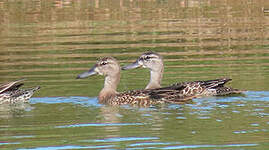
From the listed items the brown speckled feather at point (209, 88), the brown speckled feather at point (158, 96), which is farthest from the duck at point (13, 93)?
the brown speckled feather at point (209, 88)

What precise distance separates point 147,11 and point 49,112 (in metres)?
16.2

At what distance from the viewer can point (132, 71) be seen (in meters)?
17.9

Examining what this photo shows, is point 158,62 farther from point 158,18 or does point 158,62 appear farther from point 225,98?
point 158,18

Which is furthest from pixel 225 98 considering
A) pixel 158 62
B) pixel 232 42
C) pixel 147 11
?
pixel 147 11

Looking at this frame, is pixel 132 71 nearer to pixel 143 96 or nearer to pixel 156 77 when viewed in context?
pixel 156 77

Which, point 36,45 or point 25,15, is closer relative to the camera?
point 36,45

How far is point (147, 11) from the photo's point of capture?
29.2 metres

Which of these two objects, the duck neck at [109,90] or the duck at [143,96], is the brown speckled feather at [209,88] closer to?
the duck at [143,96]

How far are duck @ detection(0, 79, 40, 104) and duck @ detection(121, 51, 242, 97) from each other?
2092 mm

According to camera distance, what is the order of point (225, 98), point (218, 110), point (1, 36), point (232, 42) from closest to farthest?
point (218, 110)
point (225, 98)
point (232, 42)
point (1, 36)

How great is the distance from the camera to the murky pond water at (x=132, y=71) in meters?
11.2

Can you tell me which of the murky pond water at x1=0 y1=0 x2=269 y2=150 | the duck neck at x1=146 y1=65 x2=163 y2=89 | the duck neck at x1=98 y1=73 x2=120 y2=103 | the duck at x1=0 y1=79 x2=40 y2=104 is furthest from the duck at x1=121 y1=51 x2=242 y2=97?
the duck at x1=0 y1=79 x2=40 y2=104

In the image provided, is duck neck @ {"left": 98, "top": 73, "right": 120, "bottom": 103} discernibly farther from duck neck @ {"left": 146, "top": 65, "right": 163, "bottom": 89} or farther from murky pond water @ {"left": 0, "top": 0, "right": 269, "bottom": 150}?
duck neck @ {"left": 146, "top": 65, "right": 163, "bottom": 89}

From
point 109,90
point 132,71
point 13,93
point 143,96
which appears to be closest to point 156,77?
point 109,90
